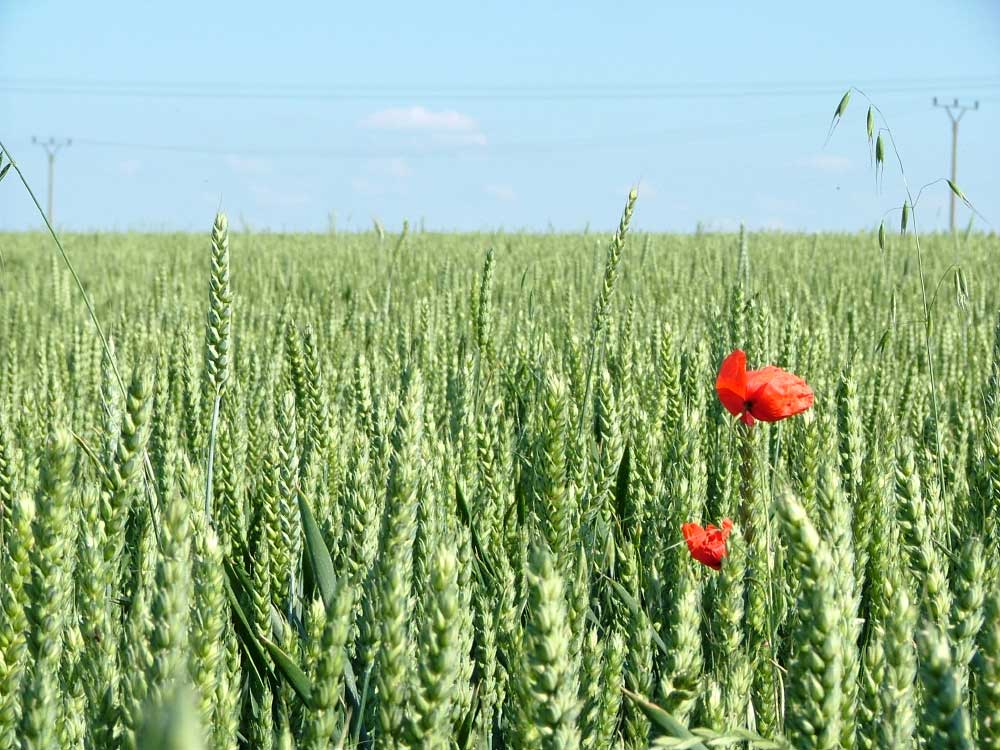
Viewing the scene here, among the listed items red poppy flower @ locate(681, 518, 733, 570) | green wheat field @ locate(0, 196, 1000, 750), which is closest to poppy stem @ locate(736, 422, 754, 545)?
green wheat field @ locate(0, 196, 1000, 750)

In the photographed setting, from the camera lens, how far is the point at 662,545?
136cm

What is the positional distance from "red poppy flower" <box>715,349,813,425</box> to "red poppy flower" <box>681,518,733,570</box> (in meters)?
0.23

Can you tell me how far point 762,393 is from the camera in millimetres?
1399

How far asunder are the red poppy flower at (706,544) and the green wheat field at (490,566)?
0.02 meters

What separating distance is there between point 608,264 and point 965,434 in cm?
104

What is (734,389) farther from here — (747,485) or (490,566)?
(490,566)

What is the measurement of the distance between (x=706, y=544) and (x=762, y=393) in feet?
0.94

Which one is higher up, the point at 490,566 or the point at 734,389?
→ the point at 734,389

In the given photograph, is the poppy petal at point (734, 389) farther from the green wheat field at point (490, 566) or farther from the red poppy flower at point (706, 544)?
the red poppy flower at point (706, 544)

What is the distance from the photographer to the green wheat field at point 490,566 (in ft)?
2.19

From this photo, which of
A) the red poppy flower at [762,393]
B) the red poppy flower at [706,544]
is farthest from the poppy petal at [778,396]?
the red poppy flower at [706,544]

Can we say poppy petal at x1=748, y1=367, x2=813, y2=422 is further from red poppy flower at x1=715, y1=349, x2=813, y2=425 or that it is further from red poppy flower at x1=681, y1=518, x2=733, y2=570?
red poppy flower at x1=681, y1=518, x2=733, y2=570

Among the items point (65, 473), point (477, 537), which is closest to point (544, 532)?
point (477, 537)

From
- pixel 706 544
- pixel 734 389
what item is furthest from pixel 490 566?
pixel 734 389
